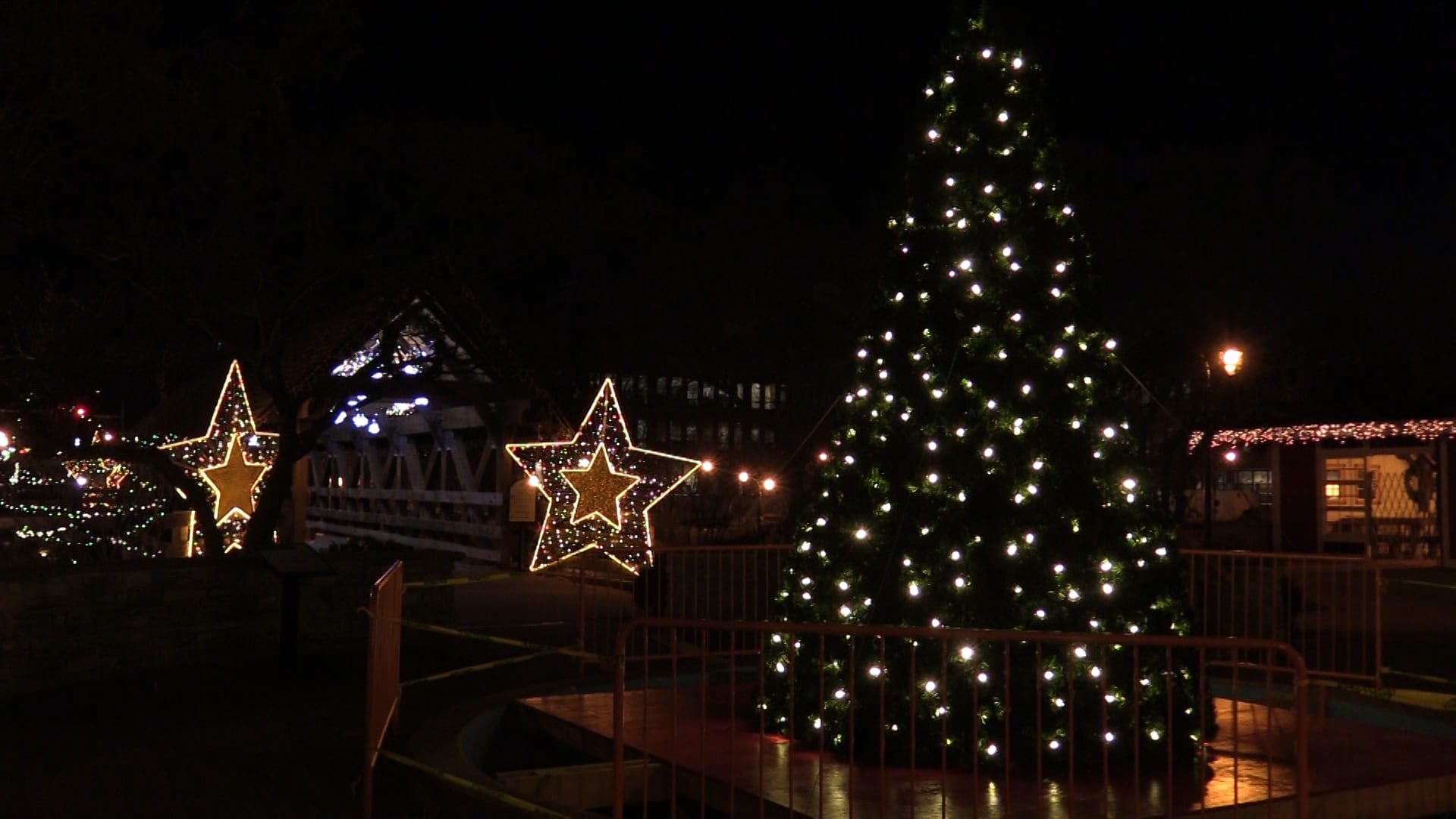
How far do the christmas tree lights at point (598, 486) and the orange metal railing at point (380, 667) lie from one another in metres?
9.67

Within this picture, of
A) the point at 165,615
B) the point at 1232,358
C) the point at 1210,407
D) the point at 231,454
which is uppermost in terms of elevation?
the point at 1232,358

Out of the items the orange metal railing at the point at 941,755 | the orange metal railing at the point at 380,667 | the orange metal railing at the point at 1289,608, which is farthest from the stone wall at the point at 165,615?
the orange metal railing at the point at 1289,608

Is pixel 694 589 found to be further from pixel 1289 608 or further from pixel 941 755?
pixel 941 755

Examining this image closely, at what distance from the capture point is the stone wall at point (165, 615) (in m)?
11.7

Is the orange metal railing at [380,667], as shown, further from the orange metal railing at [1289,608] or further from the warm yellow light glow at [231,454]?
the warm yellow light glow at [231,454]

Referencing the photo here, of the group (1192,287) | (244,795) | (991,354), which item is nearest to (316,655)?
(244,795)

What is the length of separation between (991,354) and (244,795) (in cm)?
476

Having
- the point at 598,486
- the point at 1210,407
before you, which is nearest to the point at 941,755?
the point at 598,486

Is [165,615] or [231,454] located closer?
[165,615]

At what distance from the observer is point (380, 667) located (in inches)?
303

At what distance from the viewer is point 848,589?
7.97 m

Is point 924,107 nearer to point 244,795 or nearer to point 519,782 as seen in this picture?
point 519,782

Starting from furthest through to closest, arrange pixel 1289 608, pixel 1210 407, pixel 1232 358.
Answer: pixel 1210 407 → pixel 1232 358 → pixel 1289 608

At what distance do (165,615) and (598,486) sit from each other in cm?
684
